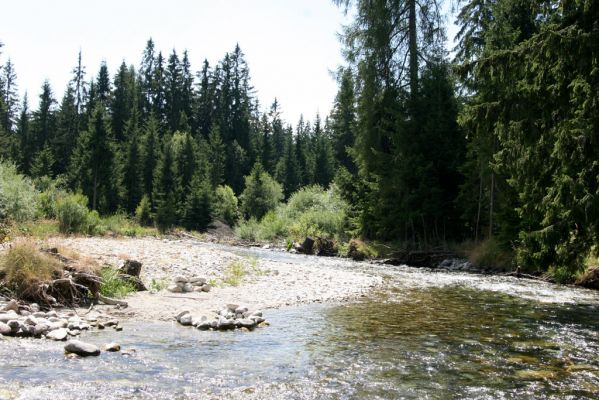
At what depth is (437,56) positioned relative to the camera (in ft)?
90.8

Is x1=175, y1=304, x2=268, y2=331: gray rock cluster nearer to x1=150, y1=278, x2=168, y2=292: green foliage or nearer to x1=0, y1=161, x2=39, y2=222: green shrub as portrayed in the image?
x1=150, y1=278, x2=168, y2=292: green foliage

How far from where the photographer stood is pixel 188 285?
1156 centimetres

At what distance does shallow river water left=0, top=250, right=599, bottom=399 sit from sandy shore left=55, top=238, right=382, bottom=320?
102 cm

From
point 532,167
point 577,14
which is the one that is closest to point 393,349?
point 532,167

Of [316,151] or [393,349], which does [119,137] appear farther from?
[393,349]

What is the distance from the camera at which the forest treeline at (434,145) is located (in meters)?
10.3

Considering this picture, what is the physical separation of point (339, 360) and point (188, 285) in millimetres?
5699

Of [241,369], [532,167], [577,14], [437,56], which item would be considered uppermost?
[437,56]

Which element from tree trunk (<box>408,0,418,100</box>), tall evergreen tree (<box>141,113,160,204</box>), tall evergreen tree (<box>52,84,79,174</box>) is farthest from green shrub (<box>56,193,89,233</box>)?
tall evergreen tree (<box>52,84,79,174</box>)

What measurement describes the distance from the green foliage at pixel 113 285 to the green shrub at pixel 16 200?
10907mm

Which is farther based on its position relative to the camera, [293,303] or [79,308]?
[293,303]

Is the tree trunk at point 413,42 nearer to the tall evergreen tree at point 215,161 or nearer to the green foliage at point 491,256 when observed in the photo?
the green foliage at point 491,256

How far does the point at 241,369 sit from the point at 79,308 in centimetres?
424

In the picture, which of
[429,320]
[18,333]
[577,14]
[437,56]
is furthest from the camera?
[437,56]
